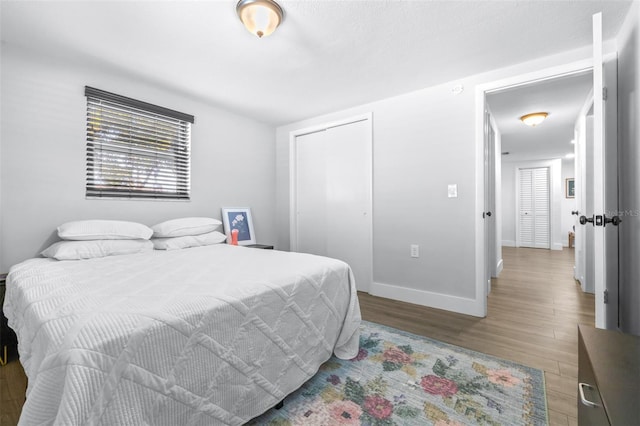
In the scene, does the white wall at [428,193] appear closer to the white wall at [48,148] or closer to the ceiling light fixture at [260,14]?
the ceiling light fixture at [260,14]

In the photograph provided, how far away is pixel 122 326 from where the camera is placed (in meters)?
0.88

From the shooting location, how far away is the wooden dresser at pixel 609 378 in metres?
0.61

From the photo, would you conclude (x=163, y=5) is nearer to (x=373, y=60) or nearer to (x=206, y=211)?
(x=373, y=60)

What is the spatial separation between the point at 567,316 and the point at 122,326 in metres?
3.39

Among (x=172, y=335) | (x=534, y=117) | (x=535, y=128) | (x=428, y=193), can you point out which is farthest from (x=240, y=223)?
(x=535, y=128)

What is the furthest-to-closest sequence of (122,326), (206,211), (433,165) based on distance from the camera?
1. (206,211)
2. (433,165)
3. (122,326)

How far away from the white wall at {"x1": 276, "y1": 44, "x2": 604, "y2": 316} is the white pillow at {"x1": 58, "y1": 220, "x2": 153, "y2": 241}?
2.38 metres

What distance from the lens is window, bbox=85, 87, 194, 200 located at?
98.7 inches

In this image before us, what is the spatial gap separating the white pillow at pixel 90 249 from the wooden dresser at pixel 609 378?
8.91 ft

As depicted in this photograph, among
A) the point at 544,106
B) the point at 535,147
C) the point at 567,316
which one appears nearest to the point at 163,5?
the point at 567,316

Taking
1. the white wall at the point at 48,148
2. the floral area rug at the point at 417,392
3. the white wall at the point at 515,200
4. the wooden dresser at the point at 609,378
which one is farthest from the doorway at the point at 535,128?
the white wall at the point at 48,148

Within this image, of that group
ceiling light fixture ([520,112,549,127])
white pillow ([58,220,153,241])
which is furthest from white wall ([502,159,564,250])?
white pillow ([58,220,153,241])

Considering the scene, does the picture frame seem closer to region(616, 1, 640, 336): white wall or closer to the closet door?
region(616, 1, 640, 336): white wall

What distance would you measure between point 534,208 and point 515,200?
1.49 ft
